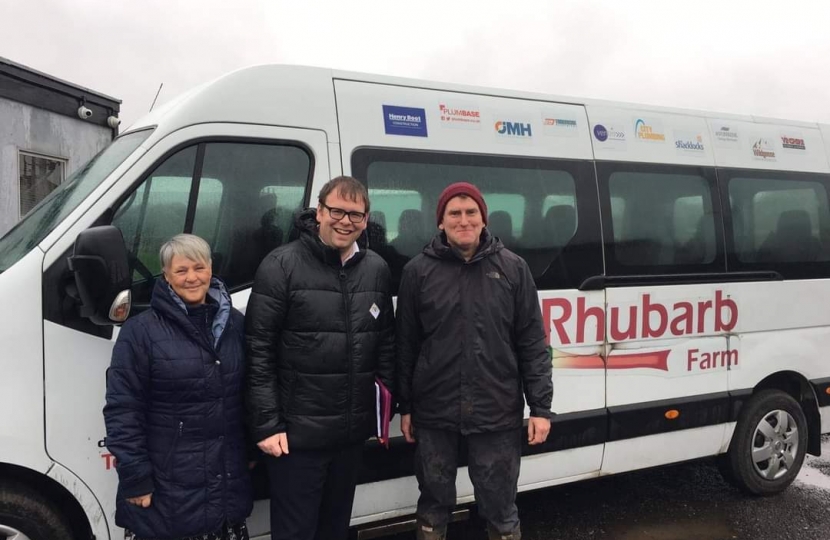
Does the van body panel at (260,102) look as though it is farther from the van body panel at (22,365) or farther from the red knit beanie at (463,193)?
the van body panel at (22,365)

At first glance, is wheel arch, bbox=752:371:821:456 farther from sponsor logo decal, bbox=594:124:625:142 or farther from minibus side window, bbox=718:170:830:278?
sponsor logo decal, bbox=594:124:625:142

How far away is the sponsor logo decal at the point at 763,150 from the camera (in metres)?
4.14

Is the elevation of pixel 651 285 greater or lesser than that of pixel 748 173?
lesser

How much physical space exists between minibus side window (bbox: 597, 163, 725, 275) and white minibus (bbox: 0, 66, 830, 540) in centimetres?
2

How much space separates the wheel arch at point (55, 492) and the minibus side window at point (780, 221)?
3880mm

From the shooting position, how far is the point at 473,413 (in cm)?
257

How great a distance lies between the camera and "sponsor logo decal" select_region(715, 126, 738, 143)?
3998mm

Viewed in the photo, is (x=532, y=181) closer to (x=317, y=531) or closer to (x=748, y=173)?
(x=748, y=173)

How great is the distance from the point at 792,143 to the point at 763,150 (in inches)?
13.0

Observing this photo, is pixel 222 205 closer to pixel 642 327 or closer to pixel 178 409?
pixel 178 409

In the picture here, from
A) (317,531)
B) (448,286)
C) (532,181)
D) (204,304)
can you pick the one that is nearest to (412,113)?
(532,181)

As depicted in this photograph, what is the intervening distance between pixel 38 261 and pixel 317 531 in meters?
1.55

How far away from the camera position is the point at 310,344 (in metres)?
2.33

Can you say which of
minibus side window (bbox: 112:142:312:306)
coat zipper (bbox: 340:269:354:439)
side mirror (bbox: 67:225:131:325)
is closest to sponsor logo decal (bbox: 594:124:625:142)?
minibus side window (bbox: 112:142:312:306)
